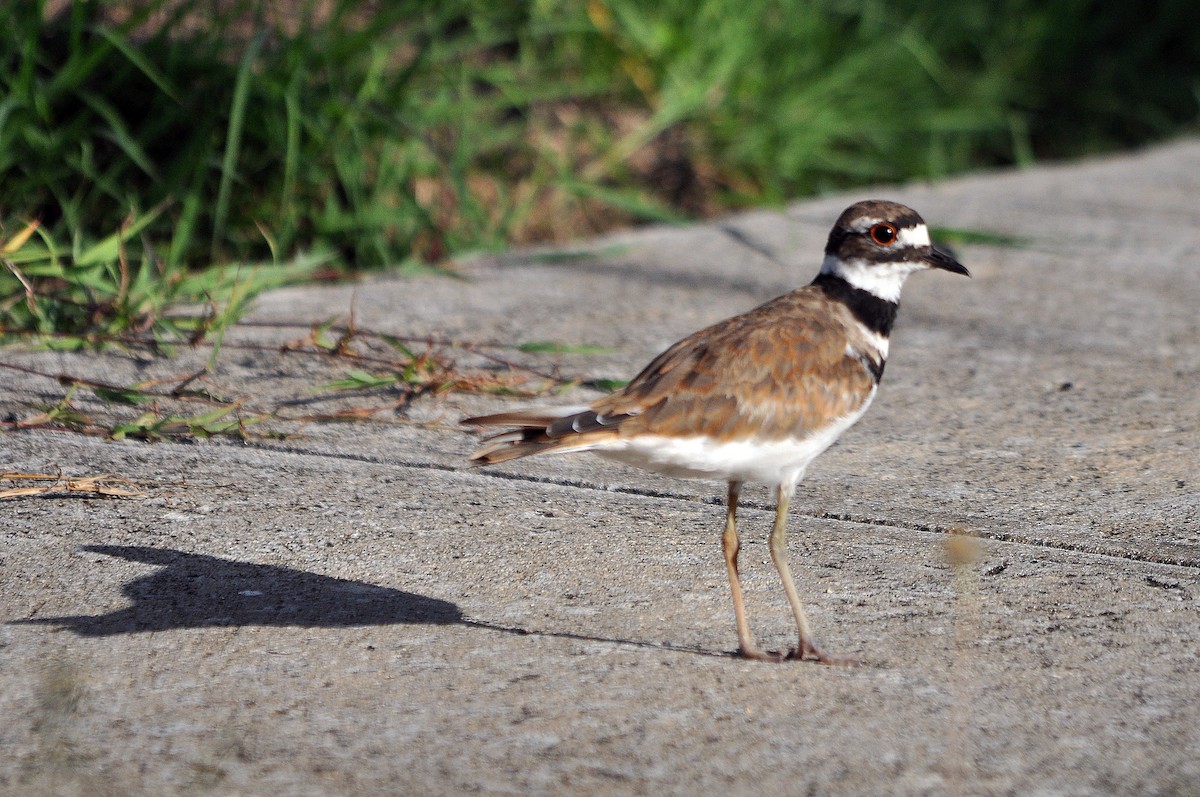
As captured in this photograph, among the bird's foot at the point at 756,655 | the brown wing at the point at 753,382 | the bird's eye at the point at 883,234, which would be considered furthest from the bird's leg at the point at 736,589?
the bird's eye at the point at 883,234

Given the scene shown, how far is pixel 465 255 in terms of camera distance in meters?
6.16

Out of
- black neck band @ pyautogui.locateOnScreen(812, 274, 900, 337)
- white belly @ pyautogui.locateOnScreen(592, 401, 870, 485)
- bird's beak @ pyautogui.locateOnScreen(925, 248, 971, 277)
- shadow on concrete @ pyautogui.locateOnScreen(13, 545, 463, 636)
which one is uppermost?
bird's beak @ pyautogui.locateOnScreen(925, 248, 971, 277)

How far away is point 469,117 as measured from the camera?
6.47m

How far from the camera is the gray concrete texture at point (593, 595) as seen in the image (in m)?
2.41

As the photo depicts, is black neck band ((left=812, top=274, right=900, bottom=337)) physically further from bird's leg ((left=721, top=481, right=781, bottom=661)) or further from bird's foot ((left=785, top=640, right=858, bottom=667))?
bird's foot ((left=785, top=640, right=858, bottom=667))

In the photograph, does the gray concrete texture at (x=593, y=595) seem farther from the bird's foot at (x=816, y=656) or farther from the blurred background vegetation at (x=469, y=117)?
the blurred background vegetation at (x=469, y=117)

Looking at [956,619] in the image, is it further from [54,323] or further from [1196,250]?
[1196,250]

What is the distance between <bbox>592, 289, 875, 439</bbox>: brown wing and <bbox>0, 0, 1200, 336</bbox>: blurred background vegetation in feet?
6.44

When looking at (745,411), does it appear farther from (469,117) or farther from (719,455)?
(469,117)

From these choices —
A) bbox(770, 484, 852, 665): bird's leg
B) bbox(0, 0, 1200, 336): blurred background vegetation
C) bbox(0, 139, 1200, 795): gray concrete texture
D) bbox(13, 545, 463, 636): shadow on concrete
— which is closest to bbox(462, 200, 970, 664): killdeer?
bbox(770, 484, 852, 665): bird's leg

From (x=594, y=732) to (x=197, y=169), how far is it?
150 inches

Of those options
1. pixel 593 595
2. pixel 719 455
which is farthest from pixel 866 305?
pixel 593 595

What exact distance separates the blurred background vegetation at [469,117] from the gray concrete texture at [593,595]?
87 cm

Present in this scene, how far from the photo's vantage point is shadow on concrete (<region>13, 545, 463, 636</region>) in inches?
115
